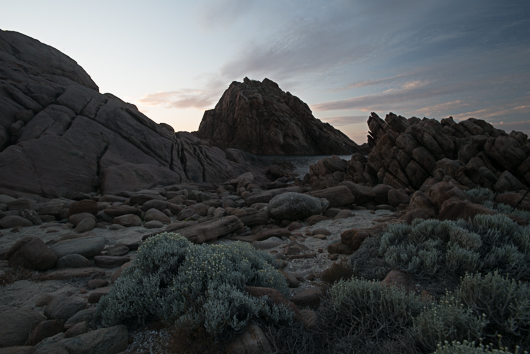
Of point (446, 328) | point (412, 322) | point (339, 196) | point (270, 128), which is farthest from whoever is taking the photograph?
point (270, 128)

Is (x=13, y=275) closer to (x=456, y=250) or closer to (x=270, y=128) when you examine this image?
(x=456, y=250)

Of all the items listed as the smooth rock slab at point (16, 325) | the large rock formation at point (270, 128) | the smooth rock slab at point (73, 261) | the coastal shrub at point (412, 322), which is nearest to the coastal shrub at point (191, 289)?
the coastal shrub at point (412, 322)

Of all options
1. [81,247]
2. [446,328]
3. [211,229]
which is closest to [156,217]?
[211,229]

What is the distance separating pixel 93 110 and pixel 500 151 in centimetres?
2787

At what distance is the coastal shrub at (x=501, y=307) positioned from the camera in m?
2.92

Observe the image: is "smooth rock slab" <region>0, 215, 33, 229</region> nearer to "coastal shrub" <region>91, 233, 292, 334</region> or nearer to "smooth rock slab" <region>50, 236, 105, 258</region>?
"smooth rock slab" <region>50, 236, 105, 258</region>

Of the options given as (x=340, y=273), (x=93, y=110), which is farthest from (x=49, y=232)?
(x=93, y=110)

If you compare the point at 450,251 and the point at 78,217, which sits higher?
the point at 78,217

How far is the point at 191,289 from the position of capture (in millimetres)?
4148

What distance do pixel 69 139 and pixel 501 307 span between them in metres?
22.1

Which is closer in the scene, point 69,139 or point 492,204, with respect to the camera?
point 492,204

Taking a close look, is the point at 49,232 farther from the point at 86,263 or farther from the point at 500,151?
the point at 500,151

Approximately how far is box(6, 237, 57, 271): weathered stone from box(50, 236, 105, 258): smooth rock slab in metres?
0.33

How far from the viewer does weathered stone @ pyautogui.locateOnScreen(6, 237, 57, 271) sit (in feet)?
22.1
